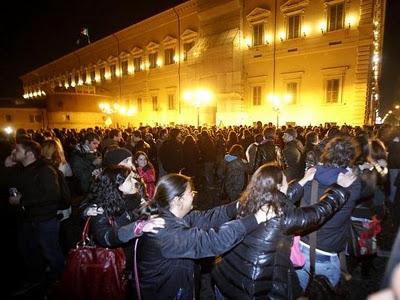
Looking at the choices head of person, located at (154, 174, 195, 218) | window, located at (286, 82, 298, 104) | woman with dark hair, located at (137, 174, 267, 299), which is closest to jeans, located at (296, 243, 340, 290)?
woman with dark hair, located at (137, 174, 267, 299)

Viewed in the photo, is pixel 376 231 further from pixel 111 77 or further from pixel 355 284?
pixel 111 77

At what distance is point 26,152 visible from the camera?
3.85 metres

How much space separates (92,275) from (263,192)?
5.42 feet

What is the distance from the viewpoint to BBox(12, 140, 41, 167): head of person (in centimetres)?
383

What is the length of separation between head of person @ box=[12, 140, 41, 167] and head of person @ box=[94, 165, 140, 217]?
1.67 m

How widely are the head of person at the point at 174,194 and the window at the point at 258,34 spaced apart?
24.3 meters

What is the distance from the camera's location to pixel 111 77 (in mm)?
42906

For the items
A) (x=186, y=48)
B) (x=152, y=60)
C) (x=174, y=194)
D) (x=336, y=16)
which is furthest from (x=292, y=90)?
(x=174, y=194)

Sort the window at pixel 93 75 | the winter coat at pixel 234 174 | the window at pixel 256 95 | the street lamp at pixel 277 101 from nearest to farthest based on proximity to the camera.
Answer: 1. the winter coat at pixel 234 174
2. the street lamp at pixel 277 101
3. the window at pixel 256 95
4. the window at pixel 93 75

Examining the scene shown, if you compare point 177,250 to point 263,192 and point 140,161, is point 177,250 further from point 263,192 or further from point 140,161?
point 140,161

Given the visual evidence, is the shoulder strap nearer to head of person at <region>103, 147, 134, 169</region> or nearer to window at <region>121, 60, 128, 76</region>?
head of person at <region>103, 147, 134, 169</region>

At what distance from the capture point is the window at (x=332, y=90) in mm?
20250

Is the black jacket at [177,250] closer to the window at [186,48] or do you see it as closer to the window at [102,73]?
the window at [186,48]

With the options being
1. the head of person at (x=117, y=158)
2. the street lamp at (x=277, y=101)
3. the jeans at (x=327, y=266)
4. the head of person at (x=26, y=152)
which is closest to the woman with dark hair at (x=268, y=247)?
the jeans at (x=327, y=266)
